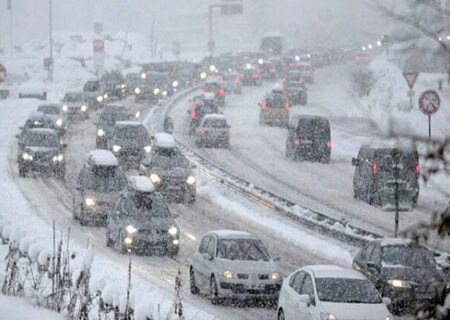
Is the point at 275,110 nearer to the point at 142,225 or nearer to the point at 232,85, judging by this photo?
the point at 232,85

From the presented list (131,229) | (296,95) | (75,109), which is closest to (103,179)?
(131,229)

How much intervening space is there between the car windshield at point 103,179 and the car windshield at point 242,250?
10610 millimetres

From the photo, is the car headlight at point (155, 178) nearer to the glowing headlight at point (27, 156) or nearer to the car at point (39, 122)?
the glowing headlight at point (27, 156)

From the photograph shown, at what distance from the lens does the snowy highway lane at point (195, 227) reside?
830 inches

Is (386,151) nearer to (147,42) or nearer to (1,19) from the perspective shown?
(147,42)

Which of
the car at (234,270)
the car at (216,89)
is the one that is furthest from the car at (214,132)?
the car at (234,270)

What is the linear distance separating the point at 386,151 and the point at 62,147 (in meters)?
14.7

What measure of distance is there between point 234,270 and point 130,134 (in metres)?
22.9

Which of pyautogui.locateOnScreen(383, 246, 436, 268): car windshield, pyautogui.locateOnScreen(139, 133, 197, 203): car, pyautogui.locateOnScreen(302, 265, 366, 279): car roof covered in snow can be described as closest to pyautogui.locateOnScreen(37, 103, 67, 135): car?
pyautogui.locateOnScreen(139, 133, 197, 203): car

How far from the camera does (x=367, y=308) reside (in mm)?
14281

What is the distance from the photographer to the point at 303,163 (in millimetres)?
42719

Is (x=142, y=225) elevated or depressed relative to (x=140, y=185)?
depressed

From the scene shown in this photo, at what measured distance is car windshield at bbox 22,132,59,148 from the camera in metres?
38.7

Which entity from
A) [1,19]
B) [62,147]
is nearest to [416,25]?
[62,147]
